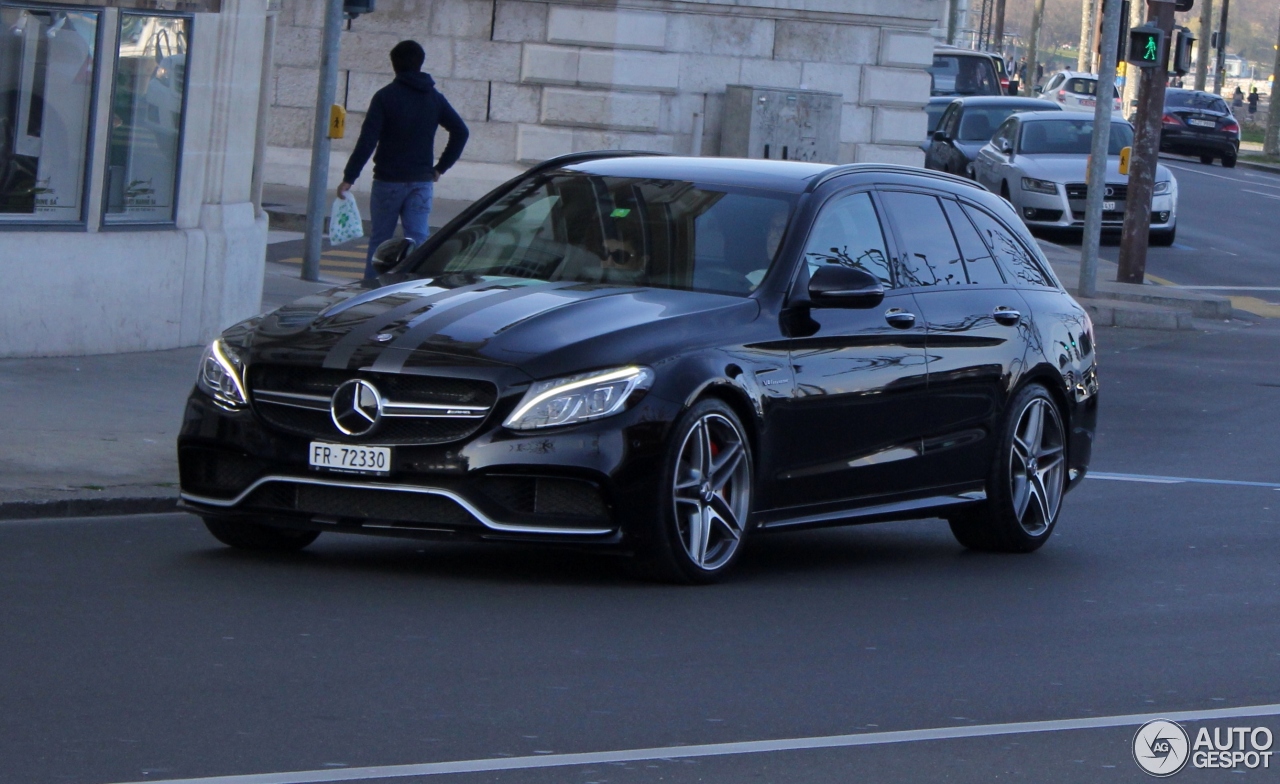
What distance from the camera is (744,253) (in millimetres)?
8250

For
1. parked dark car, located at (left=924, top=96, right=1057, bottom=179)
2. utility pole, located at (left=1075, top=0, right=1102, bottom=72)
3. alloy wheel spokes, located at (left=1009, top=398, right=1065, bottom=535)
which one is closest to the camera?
alloy wheel spokes, located at (left=1009, top=398, right=1065, bottom=535)

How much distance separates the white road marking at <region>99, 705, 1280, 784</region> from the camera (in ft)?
16.5

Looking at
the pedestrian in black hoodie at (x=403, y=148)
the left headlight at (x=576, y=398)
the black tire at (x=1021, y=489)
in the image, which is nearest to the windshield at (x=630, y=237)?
the left headlight at (x=576, y=398)

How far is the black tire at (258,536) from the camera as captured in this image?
805cm

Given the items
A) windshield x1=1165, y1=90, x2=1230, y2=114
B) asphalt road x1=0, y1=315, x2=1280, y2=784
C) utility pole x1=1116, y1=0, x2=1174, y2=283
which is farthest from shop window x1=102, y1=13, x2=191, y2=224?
windshield x1=1165, y1=90, x2=1230, y2=114

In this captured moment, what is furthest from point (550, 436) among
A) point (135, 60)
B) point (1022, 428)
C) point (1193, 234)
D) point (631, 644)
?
point (1193, 234)

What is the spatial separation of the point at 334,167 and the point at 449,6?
251 cm

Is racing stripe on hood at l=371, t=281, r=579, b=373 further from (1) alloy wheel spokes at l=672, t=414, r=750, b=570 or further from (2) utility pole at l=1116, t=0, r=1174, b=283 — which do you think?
(2) utility pole at l=1116, t=0, r=1174, b=283

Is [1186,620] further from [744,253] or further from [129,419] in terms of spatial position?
[129,419]

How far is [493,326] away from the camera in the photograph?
24.4 feet

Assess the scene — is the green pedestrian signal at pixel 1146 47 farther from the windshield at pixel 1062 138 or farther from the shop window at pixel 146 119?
the shop window at pixel 146 119

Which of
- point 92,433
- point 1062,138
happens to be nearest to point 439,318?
point 92,433

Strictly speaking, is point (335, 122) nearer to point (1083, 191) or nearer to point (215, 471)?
point (215, 471)

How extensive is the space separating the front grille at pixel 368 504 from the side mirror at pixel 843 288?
5.39 feet
